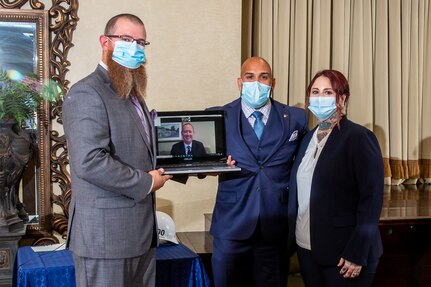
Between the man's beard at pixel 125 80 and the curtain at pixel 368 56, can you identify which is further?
the curtain at pixel 368 56

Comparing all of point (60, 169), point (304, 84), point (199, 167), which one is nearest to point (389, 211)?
point (304, 84)

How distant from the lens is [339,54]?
4.26m

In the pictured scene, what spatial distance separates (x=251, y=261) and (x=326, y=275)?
406 millimetres

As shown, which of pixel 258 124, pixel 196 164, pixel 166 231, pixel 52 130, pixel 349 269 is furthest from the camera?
pixel 52 130

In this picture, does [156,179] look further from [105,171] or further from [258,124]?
[258,124]

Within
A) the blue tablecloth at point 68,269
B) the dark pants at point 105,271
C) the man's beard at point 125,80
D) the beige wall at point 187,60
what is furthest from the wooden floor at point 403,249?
the man's beard at point 125,80

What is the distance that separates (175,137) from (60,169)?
1.11 meters

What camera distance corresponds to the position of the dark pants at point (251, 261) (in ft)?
8.16

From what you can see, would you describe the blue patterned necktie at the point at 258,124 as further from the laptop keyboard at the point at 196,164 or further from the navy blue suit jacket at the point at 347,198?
the navy blue suit jacket at the point at 347,198

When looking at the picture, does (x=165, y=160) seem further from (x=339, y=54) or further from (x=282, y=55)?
(x=339, y=54)

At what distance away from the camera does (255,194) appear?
2473 millimetres

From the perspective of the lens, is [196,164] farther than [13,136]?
No

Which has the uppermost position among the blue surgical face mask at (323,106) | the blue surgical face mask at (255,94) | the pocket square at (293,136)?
the blue surgical face mask at (255,94)

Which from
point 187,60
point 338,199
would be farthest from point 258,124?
point 187,60
